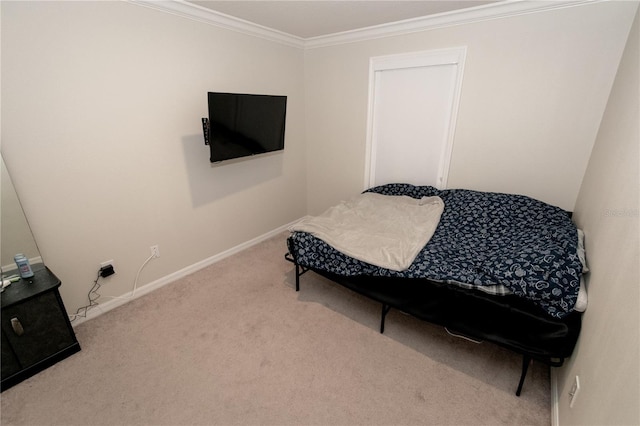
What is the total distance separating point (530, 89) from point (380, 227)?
165 centimetres

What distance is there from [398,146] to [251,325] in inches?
91.5

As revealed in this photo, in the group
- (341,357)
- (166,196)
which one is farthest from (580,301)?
(166,196)

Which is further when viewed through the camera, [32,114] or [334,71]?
[334,71]

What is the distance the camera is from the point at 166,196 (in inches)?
101

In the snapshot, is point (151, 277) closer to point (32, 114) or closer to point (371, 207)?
point (32, 114)

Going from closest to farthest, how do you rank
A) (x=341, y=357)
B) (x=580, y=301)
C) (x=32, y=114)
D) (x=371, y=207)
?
1. (x=580, y=301)
2. (x=32, y=114)
3. (x=341, y=357)
4. (x=371, y=207)

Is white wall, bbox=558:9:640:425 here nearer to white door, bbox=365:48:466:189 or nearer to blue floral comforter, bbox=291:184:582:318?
blue floral comforter, bbox=291:184:582:318

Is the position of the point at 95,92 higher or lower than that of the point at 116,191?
higher

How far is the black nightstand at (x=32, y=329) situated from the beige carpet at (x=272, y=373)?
2.8 inches

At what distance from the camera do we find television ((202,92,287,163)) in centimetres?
244

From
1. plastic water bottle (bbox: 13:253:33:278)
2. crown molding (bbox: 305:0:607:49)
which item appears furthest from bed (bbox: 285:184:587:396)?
plastic water bottle (bbox: 13:253:33:278)

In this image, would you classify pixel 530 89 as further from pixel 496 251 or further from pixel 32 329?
pixel 32 329

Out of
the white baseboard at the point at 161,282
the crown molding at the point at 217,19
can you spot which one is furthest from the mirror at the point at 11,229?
the crown molding at the point at 217,19

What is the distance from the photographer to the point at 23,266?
1.87m
